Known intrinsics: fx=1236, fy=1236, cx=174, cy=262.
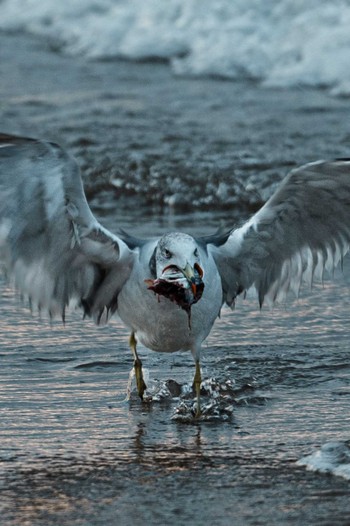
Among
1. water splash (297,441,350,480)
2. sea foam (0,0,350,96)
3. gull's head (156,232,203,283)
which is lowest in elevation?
water splash (297,441,350,480)

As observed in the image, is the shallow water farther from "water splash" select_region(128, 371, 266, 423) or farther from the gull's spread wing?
the gull's spread wing

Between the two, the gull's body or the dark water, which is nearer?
the dark water

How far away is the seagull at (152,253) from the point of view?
15.4 feet

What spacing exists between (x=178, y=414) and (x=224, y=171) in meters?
4.56

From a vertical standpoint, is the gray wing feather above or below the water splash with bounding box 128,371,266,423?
above

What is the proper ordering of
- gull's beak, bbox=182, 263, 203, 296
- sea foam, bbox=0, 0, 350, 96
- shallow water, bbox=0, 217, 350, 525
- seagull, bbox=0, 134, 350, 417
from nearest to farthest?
shallow water, bbox=0, 217, 350, 525 → gull's beak, bbox=182, 263, 203, 296 → seagull, bbox=0, 134, 350, 417 → sea foam, bbox=0, 0, 350, 96

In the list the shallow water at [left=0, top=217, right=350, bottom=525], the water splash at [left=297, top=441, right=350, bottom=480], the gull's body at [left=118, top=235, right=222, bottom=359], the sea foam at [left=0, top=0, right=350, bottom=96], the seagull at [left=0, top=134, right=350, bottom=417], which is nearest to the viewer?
the shallow water at [left=0, top=217, right=350, bottom=525]

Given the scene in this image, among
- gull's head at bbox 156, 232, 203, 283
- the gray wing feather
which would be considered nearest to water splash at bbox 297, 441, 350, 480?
gull's head at bbox 156, 232, 203, 283

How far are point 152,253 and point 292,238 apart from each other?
2.83 ft

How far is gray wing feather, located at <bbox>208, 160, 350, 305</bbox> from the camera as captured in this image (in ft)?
17.1

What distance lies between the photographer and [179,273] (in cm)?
460

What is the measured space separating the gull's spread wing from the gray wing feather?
52 cm

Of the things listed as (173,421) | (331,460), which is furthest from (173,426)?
(331,460)

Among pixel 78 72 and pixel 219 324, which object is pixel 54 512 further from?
pixel 78 72
